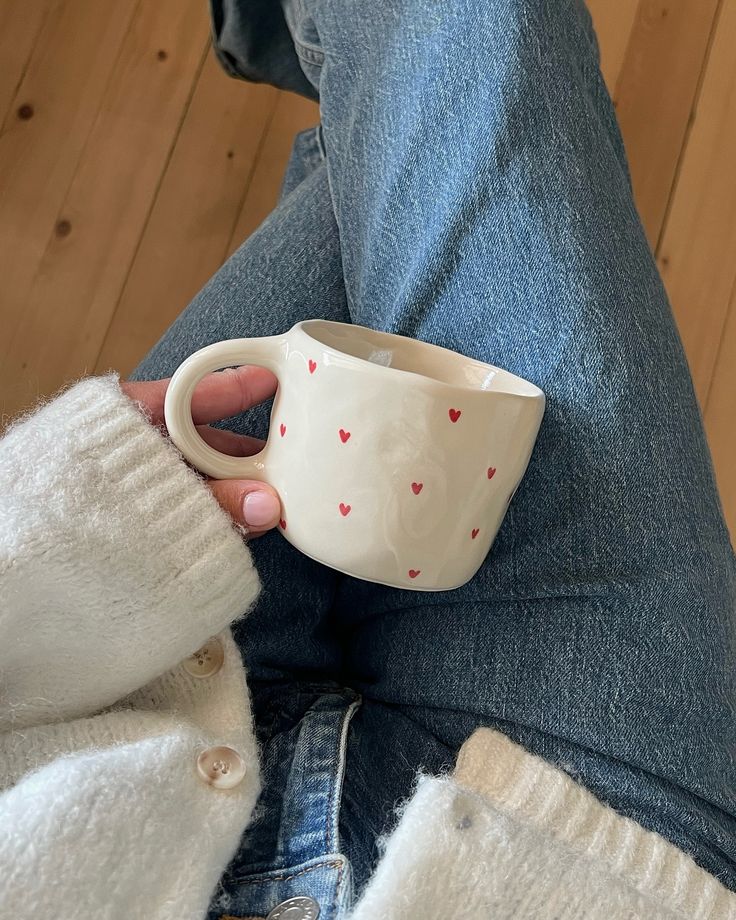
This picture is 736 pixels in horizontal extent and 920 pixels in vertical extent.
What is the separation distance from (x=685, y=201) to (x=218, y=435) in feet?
2.64

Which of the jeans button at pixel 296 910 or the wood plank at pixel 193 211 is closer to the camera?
the jeans button at pixel 296 910

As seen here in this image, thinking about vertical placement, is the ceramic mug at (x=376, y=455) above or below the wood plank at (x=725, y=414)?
above

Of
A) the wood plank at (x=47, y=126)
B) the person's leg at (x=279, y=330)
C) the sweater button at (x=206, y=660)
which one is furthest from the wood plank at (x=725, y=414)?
the wood plank at (x=47, y=126)

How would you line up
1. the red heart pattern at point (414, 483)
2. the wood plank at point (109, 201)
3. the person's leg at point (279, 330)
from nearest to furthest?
the red heart pattern at point (414, 483) < the person's leg at point (279, 330) < the wood plank at point (109, 201)

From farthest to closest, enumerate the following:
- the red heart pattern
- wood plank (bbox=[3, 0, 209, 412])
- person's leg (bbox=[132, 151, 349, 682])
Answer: wood plank (bbox=[3, 0, 209, 412])
person's leg (bbox=[132, 151, 349, 682])
the red heart pattern

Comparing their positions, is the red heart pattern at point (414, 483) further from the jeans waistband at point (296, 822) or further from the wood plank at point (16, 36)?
the wood plank at point (16, 36)

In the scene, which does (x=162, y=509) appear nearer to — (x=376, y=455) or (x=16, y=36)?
(x=376, y=455)

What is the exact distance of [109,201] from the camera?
1.01 meters

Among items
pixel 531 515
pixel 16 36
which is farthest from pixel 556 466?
pixel 16 36

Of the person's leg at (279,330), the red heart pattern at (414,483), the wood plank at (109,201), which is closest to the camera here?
the red heart pattern at (414,483)

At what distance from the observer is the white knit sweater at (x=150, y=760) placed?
0.41m

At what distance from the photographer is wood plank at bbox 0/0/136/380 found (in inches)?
39.1

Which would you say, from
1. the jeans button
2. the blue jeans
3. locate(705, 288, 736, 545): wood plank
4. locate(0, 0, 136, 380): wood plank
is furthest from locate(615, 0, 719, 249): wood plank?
the jeans button

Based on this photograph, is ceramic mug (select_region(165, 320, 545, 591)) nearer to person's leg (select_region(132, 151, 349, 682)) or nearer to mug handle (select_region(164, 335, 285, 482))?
mug handle (select_region(164, 335, 285, 482))
